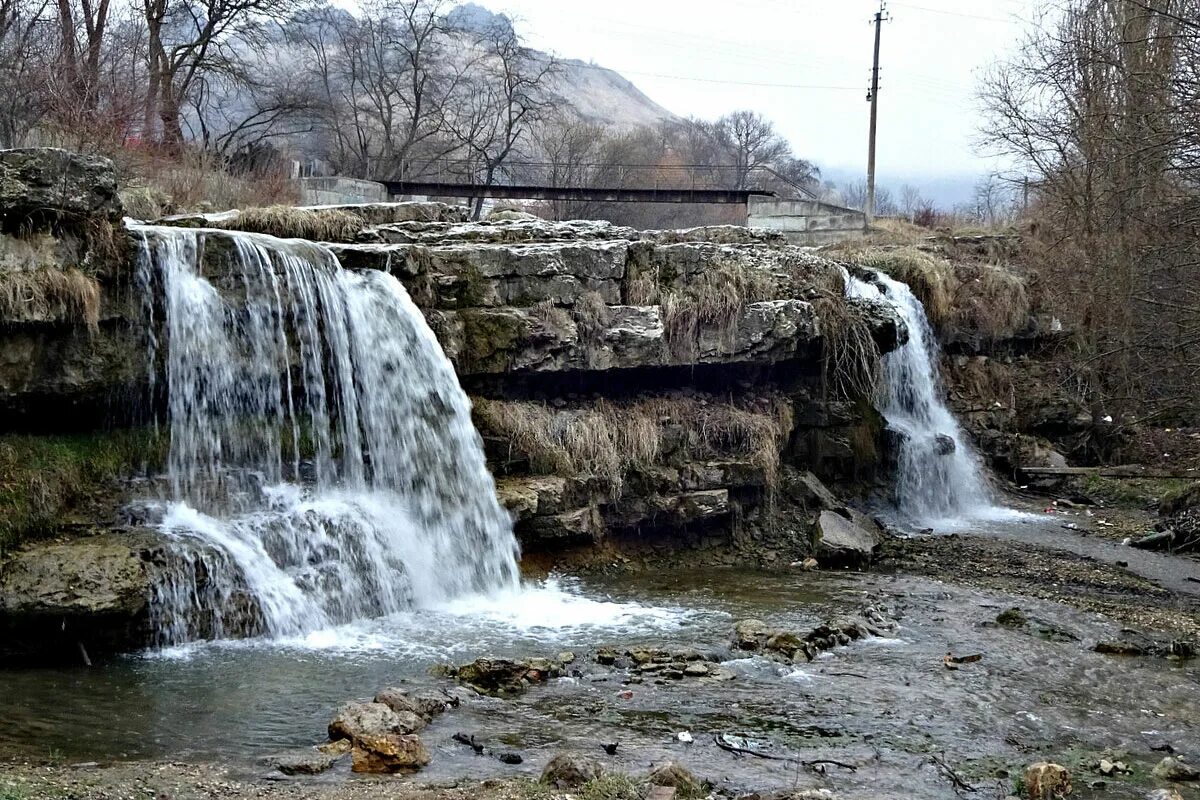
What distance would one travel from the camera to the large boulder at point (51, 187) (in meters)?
9.31

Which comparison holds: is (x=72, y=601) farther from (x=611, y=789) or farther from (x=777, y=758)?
(x=777, y=758)

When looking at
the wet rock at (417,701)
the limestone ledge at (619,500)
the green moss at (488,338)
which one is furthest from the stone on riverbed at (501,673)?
the green moss at (488,338)

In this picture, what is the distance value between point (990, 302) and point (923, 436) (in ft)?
16.9

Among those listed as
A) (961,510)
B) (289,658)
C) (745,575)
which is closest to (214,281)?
(289,658)

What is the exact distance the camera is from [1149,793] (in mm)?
6059

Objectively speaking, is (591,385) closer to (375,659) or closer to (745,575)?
(745,575)

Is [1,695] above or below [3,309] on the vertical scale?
below

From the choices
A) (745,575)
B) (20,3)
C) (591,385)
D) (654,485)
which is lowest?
(745,575)

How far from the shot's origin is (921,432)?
16.7 meters

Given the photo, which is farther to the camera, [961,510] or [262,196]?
[262,196]

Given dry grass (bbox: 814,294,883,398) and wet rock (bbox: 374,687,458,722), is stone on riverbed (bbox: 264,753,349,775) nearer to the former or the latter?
wet rock (bbox: 374,687,458,722)

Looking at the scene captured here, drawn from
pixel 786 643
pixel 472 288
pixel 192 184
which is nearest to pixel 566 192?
pixel 192 184

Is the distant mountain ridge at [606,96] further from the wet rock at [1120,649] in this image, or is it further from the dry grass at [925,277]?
the wet rock at [1120,649]

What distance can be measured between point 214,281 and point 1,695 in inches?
177
